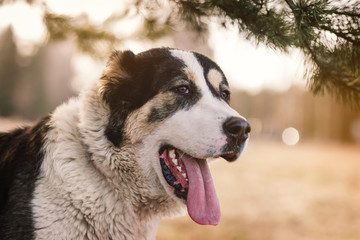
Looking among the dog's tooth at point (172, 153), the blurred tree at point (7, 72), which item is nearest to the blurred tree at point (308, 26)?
the dog's tooth at point (172, 153)

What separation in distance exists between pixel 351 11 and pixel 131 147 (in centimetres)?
172

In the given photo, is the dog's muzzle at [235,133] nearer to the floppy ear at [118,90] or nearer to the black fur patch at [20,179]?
the floppy ear at [118,90]

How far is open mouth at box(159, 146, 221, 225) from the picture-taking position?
8.34 ft

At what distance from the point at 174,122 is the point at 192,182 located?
46 cm

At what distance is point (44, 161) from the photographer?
2516 mm

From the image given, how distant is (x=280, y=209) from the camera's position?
7531 millimetres

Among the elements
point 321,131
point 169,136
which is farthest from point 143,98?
point 321,131

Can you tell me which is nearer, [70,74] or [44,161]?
[44,161]

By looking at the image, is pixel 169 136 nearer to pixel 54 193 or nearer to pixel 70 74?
pixel 54 193

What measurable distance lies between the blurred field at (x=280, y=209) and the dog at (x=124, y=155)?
9.17ft

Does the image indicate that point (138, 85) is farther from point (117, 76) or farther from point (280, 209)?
point (280, 209)

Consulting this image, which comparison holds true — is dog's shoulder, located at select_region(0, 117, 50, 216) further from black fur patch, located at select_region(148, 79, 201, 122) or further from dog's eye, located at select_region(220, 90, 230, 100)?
dog's eye, located at select_region(220, 90, 230, 100)

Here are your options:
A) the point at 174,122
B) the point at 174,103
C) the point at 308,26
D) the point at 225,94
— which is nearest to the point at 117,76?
the point at 174,103

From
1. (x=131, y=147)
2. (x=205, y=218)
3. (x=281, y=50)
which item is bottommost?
(x=205, y=218)
